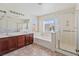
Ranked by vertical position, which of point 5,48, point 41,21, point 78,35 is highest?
point 41,21

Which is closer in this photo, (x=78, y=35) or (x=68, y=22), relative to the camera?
(x=78, y=35)

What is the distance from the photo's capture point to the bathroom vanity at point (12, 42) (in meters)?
3.06

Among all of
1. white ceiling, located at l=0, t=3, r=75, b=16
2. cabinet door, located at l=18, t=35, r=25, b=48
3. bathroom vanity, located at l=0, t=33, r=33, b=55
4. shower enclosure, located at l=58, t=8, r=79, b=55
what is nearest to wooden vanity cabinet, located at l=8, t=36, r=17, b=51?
bathroom vanity, located at l=0, t=33, r=33, b=55

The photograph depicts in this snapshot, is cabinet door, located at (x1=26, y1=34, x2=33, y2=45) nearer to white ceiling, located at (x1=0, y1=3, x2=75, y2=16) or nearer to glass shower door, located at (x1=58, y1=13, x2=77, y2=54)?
white ceiling, located at (x1=0, y1=3, x2=75, y2=16)

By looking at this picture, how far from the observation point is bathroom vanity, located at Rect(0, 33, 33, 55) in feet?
10.0

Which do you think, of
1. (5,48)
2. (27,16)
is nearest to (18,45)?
(5,48)

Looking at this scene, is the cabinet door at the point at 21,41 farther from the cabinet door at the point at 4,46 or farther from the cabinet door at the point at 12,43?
the cabinet door at the point at 4,46

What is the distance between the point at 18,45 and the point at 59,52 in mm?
1834

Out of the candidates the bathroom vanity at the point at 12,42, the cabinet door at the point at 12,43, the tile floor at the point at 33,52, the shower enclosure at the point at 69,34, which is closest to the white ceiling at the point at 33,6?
the shower enclosure at the point at 69,34

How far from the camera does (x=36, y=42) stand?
16.0 ft

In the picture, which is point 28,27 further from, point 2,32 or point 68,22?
point 68,22

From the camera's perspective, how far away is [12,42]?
3.46m

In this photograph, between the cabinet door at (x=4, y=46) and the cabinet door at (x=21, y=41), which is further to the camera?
the cabinet door at (x=21, y=41)

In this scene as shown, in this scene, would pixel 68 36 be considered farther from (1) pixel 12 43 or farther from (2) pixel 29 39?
(1) pixel 12 43
